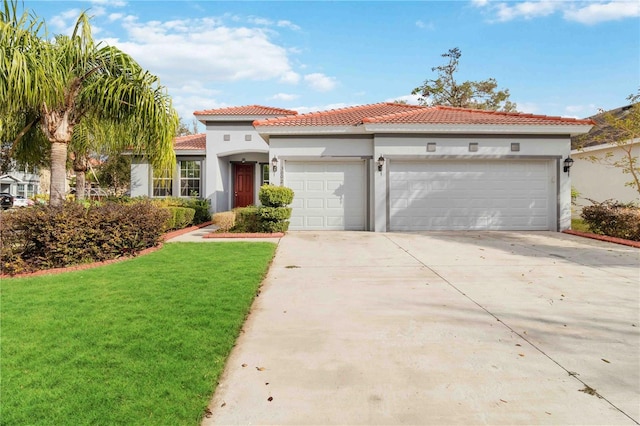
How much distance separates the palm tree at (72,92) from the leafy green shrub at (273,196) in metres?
2.94

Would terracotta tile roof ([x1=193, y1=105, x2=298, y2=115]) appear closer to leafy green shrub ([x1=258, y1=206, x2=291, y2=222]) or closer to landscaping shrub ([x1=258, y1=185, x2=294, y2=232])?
landscaping shrub ([x1=258, y1=185, x2=294, y2=232])

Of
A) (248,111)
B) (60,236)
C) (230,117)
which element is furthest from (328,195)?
(60,236)

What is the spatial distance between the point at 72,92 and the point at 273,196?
547 centimetres

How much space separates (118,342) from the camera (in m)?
3.12

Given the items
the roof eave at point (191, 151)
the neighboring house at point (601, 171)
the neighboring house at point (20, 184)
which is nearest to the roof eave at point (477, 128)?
the neighboring house at point (601, 171)

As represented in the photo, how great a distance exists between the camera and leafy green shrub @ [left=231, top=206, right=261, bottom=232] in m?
11.0

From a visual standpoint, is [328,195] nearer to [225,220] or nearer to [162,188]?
[225,220]

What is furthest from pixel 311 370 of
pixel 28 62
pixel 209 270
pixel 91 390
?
pixel 28 62

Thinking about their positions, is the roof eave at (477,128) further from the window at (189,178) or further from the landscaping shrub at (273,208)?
the window at (189,178)

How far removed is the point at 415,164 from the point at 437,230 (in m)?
2.44

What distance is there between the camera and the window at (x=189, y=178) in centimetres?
1692

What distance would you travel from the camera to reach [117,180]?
21.3 m

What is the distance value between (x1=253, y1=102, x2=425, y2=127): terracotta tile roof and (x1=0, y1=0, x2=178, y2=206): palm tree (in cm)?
431

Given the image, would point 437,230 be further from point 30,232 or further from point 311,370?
point 30,232
